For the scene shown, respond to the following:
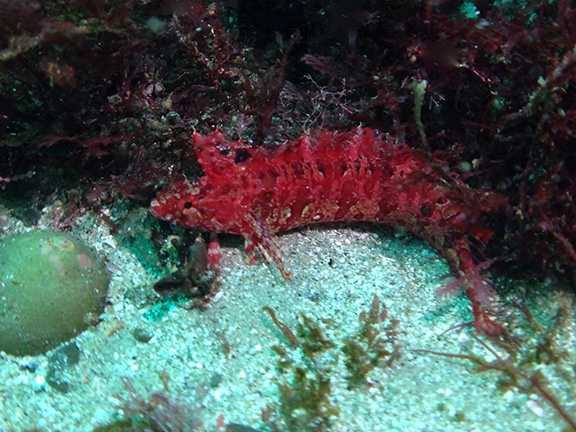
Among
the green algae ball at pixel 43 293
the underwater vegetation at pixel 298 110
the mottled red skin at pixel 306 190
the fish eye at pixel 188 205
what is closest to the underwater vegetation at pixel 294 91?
the underwater vegetation at pixel 298 110

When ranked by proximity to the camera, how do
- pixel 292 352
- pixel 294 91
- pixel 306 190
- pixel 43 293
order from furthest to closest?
pixel 294 91 → pixel 306 190 → pixel 43 293 → pixel 292 352

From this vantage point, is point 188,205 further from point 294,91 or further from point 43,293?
point 294,91

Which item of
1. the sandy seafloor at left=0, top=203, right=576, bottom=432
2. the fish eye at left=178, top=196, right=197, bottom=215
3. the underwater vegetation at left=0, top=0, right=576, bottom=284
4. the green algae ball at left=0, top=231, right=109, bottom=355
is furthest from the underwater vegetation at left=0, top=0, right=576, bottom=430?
the green algae ball at left=0, top=231, right=109, bottom=355

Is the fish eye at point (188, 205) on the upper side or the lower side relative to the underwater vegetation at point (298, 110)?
lower

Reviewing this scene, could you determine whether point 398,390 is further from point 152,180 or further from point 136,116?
point 136,116

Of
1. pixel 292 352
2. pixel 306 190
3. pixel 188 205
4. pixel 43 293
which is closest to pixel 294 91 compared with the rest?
pixel 306 190

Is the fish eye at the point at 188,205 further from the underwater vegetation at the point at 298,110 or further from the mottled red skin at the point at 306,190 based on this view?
the underwater vegetation at the point at 298,110

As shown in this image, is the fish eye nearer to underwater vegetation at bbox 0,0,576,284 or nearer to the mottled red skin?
the mottled red skin
